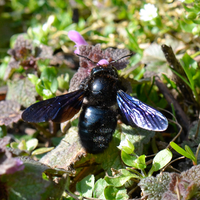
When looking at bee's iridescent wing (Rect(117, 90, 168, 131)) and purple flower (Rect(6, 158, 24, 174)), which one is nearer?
purple flower (Rect(6, 158, 24, 174))

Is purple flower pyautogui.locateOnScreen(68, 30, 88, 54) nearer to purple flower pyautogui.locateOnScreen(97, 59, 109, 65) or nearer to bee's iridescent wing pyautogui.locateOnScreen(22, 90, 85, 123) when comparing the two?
purple flower pyautogui.locateOnScreen(97, 59, 109, 65)

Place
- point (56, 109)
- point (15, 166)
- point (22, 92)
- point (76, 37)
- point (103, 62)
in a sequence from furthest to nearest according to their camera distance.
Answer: point (22, 92) → point (76, 37) → point (103, 62) → point (56, 109) → point (15, 166)

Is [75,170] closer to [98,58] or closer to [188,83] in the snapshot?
[98,58]

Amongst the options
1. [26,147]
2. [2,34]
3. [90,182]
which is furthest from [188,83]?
[2,34]

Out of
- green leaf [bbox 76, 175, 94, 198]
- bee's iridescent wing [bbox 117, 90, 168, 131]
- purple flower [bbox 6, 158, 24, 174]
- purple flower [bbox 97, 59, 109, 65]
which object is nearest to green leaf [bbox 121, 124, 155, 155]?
bee's iridescent wing [bbox 117, 90, 168, 131]

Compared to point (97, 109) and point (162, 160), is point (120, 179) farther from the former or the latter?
point (97, 109)

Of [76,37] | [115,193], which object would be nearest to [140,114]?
[115,193]
